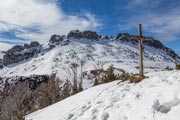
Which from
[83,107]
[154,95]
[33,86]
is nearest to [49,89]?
[83,107]

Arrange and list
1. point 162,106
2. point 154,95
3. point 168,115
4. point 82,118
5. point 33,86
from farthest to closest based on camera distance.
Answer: point 33,86 < point 82,118 < point 154,95 < point 162,106 < point 168,115

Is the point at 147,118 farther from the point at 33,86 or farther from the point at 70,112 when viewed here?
the point at 33,86

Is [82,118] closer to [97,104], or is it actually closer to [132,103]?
[97,104]

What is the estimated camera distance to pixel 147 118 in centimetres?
792

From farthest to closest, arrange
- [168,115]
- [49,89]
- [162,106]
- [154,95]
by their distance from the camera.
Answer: [49,89] → [154,95] → [162,106] → [168,115]

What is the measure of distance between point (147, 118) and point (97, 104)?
308cm

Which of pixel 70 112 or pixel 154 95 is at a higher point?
pixel 154 95

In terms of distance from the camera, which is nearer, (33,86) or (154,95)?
(154,95)

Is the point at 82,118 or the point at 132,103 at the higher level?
the point at 132,103

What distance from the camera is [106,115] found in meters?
9.32

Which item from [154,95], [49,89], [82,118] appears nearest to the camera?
[154,95]

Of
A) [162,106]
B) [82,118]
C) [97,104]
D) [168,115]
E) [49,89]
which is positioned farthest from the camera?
[49,89]

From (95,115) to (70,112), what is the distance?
1.68 meters

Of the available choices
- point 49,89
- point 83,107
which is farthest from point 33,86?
point 83,107
